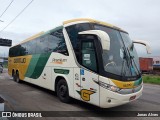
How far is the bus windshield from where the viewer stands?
660 cm

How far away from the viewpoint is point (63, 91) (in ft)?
27.6

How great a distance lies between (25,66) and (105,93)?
8.66m

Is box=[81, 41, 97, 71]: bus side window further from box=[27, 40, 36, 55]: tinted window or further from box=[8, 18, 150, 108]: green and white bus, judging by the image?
box=[27, 40, 36, 55]: tinted window

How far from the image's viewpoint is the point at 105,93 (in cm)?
630

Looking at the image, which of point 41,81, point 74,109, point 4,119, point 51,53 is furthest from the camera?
point 41,81

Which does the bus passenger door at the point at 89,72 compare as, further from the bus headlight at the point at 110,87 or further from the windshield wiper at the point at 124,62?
the windshield wiper at the point at 124,62

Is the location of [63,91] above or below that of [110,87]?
below

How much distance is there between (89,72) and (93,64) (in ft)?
1.00

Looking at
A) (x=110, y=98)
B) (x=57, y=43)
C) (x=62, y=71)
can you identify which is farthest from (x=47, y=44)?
(x=110, y=98)

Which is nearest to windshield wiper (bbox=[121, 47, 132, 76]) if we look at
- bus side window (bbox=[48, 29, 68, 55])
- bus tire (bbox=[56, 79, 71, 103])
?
bus side window (bbox=[48, 29, 68, 55])

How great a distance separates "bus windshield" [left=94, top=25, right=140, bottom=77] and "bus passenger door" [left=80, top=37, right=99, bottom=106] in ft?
1.33

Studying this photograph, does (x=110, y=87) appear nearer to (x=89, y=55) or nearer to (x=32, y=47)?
(x=89, y=55)

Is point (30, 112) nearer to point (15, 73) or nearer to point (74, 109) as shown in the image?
point (74, 109)

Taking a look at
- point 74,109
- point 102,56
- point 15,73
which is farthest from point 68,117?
point 15,73
